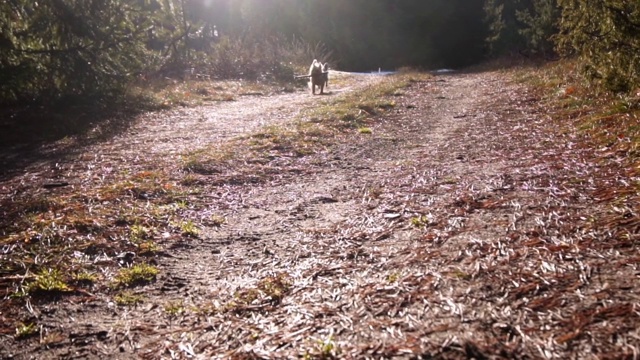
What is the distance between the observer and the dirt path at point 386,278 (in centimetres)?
199

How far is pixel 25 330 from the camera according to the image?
236 cm

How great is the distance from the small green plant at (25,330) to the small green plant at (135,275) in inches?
20.4

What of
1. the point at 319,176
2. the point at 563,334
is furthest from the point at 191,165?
the point at 563,334

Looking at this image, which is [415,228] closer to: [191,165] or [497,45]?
[191,165]

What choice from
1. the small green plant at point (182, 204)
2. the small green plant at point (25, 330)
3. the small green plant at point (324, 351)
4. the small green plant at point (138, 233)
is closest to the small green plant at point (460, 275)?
the small green plant at point (324, 351)

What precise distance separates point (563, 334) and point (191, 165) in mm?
4574

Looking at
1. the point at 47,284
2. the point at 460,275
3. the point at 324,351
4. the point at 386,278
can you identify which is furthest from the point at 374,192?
the point at 47,284

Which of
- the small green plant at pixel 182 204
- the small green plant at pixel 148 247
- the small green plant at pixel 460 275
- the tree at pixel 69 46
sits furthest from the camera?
the tree at pixel 69 46

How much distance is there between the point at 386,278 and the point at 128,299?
145 cm

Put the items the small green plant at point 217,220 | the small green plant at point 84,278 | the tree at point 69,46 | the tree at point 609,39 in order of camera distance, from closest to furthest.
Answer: the small green plant at point 84,278 → the small green plant at point 217,220 → the tree at point 609,39 → the tree at point 69,46

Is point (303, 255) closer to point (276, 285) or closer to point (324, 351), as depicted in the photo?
point (276, 285)

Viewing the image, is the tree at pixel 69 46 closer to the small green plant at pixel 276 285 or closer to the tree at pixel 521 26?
the small green plant at pixel 276 285

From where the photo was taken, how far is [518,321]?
2.01 meters

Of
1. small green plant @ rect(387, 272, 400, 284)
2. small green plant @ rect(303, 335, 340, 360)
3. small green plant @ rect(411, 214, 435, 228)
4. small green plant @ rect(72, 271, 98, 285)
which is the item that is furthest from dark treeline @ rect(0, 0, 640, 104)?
small green plant @ rect(72, 271, 98, 285)
